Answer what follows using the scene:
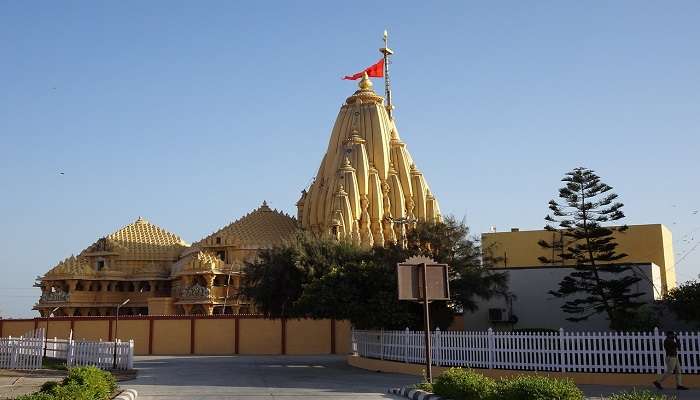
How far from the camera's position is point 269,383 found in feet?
64.5

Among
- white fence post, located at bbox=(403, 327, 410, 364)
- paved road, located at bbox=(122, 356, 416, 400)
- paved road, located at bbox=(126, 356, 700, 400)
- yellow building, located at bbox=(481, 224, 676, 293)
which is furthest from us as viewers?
yellow building, located at bbox=(481, 224, 676, 293)

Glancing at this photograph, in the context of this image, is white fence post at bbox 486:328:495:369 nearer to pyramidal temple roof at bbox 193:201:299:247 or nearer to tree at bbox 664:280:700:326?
tree at bbox 664:280:700:326

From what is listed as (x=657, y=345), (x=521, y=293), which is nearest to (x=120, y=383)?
(x=657, y=345)

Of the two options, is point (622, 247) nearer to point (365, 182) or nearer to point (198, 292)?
point (365, 182)

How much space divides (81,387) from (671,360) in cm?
1278

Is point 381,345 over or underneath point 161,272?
underneath

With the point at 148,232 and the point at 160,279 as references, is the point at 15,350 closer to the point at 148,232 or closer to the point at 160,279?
the point at 160,279

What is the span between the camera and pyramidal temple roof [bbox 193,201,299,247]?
182 ft

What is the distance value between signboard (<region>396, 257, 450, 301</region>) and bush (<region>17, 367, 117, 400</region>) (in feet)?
20.8

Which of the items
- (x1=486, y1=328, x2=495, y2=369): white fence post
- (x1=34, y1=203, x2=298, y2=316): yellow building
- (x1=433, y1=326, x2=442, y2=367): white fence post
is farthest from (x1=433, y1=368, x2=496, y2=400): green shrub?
(x1=34, y1=203, x2=298, y2=316): yellow building

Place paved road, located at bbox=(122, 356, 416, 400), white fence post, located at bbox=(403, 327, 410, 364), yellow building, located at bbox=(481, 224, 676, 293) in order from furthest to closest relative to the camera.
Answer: yellow building, located at bbox=(481, 224, 676, 293) < white fence post, located at bbox=(403, 327, 410, 364) < paved road, located at bbox=(122, 356, 416, 400)

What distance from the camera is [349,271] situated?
2588 centimetres

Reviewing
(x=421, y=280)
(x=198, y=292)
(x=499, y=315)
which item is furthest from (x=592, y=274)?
(x=198, y=292)

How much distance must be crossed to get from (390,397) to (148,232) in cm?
5079
